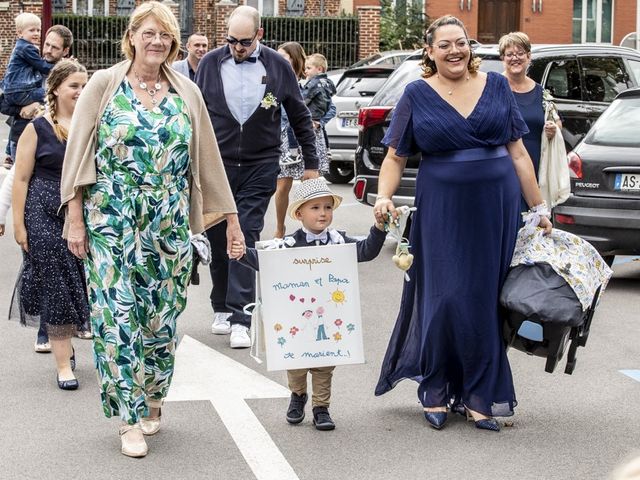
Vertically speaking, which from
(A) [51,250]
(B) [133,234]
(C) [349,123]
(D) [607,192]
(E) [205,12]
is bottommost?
(A) [51,250]

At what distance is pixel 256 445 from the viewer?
624cm

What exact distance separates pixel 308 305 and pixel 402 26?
33.4 m

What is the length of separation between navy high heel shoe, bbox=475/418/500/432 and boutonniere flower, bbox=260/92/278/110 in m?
2.84

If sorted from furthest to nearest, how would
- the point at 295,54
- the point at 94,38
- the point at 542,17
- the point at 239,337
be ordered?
the point at 542,17
the point at 94,38
the point at 295,54
the point at 239,337

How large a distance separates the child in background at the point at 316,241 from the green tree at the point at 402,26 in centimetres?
3202

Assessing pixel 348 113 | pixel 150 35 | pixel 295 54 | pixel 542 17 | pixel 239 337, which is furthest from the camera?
pixel 542 17

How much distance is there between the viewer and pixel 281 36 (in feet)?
122

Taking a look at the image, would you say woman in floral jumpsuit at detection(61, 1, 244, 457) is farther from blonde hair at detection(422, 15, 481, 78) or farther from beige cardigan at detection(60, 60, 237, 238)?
blonde hair at detection(422, 15, 481, 78)

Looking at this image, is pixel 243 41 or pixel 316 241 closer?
pixel 316 241

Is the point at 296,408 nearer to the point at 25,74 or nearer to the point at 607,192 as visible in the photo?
the point at 607,192

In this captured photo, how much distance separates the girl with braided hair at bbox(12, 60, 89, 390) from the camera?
7.39m

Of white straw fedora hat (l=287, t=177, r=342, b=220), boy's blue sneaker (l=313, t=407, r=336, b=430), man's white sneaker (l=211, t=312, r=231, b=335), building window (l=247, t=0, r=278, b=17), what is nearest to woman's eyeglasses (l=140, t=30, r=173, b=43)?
white straw fedora hat (l=287, t=177, r=342, b=220)

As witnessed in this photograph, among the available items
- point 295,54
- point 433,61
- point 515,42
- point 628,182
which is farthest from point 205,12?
point 433,61

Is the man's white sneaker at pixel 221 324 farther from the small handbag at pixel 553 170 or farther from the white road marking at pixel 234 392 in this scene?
the small handbag at pixel 553 170
